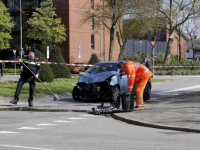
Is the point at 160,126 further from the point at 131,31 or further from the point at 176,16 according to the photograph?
the point at 131,31

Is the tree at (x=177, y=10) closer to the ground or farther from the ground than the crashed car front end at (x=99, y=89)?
farther from the ground

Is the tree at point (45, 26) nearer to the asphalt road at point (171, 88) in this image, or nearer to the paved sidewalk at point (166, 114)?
the asphalt road at point (171, 88)

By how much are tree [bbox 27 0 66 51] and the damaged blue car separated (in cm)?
3952

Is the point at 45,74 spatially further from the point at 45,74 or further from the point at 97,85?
the point at 97,85

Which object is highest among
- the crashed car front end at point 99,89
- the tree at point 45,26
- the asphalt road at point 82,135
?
the tree at point 45,26

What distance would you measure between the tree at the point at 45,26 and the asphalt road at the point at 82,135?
1766 inches

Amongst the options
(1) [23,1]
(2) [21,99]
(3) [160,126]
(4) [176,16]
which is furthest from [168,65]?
(3) [160,126]

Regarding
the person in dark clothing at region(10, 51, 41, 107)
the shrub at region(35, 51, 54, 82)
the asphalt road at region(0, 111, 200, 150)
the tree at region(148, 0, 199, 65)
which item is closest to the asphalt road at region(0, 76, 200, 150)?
the asphalt road at region(0, 111, 200, 150)

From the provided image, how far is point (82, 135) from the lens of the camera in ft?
33.2

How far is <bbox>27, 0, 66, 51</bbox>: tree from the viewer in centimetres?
5750

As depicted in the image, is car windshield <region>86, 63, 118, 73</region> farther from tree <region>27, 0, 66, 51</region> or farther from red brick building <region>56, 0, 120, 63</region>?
red brick building <region>56, 0, 120, 63</region>

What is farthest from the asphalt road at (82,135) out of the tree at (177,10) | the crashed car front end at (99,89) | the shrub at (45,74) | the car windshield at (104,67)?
the tree at (177,10)

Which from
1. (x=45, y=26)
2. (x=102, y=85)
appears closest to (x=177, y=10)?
(x=45, y=26)

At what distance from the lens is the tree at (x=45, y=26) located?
57.5m
